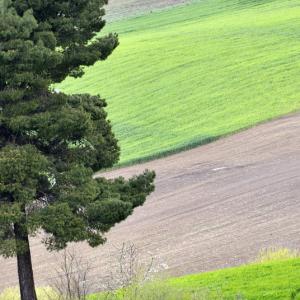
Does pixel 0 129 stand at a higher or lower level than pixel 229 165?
Result: higher

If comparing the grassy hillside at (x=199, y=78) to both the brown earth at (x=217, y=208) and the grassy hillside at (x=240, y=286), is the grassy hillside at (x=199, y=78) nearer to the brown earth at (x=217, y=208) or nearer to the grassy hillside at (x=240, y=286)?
the brown earth at (x=217, y=208)

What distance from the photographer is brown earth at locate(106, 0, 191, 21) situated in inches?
3514

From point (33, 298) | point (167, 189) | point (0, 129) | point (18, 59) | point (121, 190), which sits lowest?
point (167, 189)

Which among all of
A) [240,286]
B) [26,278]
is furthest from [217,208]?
[26,278]

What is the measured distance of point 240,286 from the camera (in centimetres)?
1738

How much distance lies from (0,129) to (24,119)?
0.90 m

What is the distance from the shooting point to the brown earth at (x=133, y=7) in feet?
293

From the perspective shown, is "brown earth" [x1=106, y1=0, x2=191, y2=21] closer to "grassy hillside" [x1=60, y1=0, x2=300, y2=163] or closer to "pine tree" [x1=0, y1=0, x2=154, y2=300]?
"grassy hillside" [x1=60, y1=0, x2=300, y2=163]

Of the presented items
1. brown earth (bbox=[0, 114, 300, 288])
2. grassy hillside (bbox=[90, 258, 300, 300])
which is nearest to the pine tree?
grassy hillside (bbox=[90, 258, 300, 300])

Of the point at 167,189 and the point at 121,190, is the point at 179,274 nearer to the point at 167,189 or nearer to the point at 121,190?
the point at 121,190

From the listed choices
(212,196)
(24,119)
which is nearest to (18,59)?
(24,119)

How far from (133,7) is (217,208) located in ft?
208

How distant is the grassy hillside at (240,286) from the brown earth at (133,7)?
69.4 m

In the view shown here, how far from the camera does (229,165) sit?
37.2 metres
